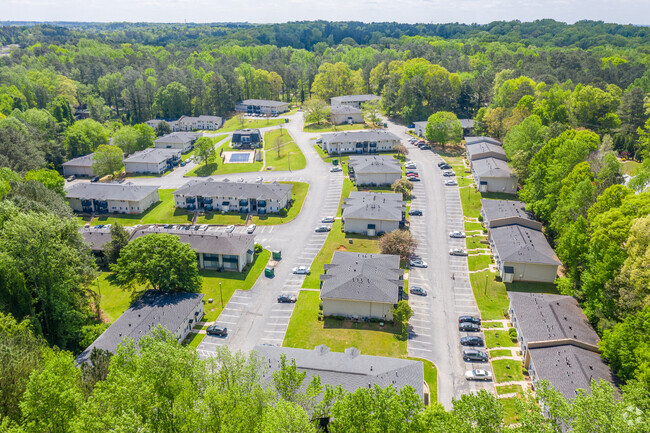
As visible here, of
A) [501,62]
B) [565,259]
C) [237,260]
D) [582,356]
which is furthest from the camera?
[501,62]

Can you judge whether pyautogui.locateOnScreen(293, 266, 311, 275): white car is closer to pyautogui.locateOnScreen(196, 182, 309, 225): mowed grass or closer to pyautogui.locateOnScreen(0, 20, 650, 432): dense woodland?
pyautogui.locateOnScreen(196, 182, 309, 225): mowed grass

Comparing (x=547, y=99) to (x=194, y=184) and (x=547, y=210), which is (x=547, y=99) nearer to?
(x=547, y=210)

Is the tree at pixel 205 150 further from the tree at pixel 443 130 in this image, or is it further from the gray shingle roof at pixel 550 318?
the gray shingle roof at pixel 550 318

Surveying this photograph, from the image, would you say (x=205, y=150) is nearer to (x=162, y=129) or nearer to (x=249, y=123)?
(x=162, y=129)

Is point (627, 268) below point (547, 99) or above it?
below

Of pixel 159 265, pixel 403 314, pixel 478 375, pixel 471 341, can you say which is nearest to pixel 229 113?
pixel 159 265

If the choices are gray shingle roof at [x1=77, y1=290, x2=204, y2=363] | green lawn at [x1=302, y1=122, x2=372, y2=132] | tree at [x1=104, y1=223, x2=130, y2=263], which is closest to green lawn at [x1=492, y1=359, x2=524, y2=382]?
gray shingle roof at [x1=77, y1=290, x2=204, y2=363]

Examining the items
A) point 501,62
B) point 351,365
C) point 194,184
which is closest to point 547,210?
point 351,365
